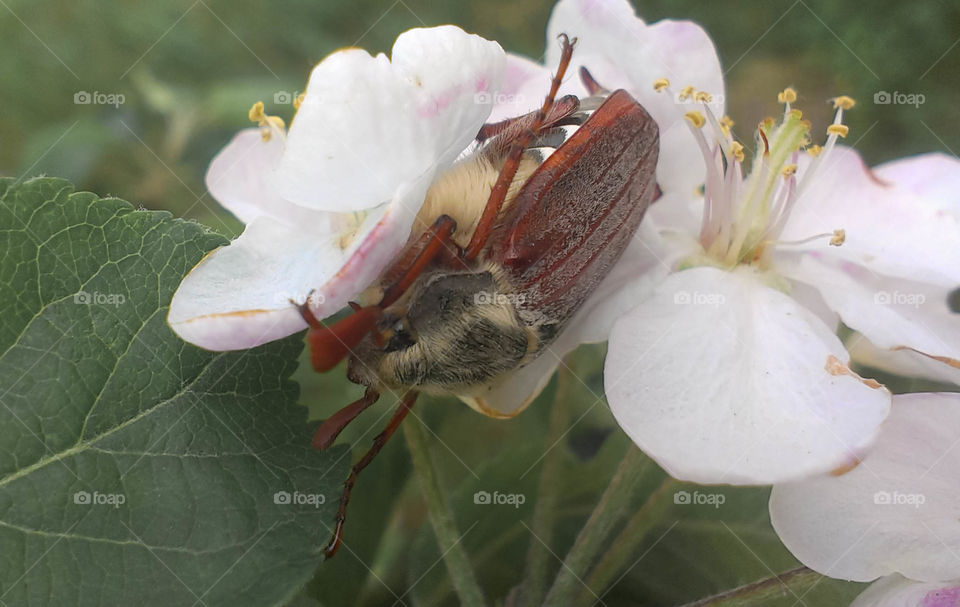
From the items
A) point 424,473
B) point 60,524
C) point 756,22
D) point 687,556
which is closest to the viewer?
point 60,524

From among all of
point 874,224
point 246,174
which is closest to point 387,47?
point 246,174

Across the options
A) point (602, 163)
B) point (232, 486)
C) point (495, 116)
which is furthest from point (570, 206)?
point (232, 486)

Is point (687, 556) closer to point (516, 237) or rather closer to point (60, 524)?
point (516, 237)

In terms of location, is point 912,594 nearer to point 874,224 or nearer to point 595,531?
point 595,531

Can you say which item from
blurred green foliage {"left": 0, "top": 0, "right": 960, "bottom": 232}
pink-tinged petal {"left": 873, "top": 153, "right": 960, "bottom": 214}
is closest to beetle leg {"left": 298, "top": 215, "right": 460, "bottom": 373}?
pink-tinged petal {"left": 873, "top": 153, "right": 960, "bottom": 214}

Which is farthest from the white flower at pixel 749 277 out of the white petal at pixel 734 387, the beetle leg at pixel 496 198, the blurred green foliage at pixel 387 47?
the blurred green foliage at pixel 387 47

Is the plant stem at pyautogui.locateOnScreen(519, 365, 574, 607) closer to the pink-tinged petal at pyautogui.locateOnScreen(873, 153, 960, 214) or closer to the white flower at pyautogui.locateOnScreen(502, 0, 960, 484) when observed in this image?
the white flower at pyautogui.locateOnScreen(502, 0, 960, 484)

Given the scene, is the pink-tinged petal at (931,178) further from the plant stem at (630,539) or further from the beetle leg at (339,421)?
the beetle leg at (339,421)
